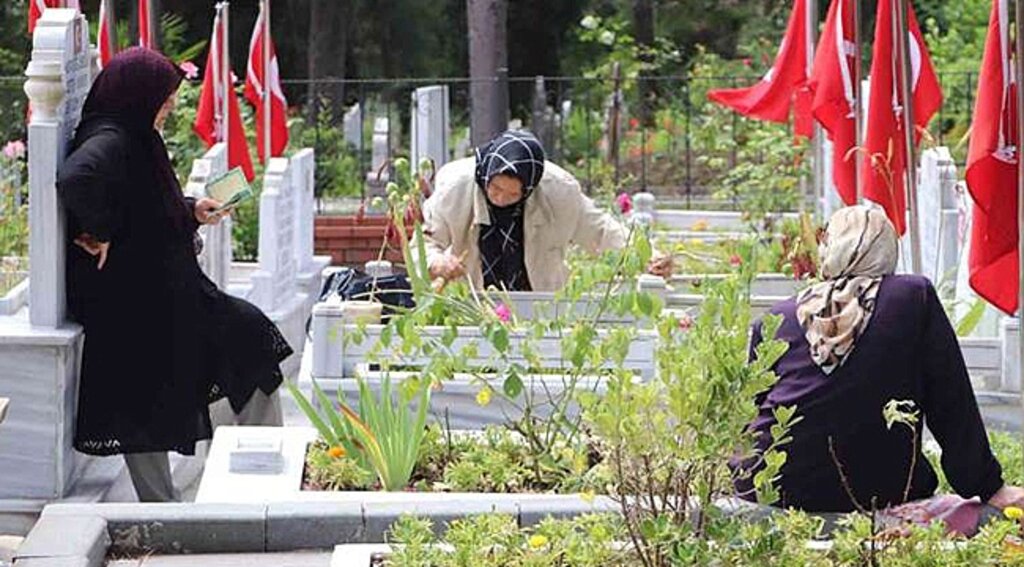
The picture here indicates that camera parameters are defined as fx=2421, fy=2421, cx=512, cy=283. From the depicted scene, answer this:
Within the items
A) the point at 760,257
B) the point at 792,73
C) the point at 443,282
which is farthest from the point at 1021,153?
the point at 792,73

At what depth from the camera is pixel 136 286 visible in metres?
7.96

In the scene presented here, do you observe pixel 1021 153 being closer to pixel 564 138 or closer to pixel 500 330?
pixel 500 330

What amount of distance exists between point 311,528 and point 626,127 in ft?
50.1

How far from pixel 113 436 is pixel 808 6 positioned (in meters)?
6.24

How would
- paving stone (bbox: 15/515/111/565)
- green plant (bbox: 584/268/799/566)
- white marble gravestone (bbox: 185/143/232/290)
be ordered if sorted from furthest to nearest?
white marble gravestone (bbox: 185/143/232/290), paving stone (bbox: 15/515/111/565), green plant (bbox: 584/268/799/566)

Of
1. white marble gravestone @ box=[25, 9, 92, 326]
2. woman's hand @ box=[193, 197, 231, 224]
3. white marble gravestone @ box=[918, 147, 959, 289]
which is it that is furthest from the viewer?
white marble gravestone @ box=[918, 147, 959, 289]

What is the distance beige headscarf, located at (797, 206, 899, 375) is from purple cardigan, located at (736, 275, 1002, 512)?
29mm

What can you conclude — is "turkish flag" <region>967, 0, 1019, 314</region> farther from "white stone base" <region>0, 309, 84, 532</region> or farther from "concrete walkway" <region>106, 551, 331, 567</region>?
"white stone base" <region>0, 309, 84, 532</region>

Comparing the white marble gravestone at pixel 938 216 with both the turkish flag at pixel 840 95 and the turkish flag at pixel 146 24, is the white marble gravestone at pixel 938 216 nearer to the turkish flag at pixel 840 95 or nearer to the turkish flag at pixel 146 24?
the turkish flag at pixel 840 95

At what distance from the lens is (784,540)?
558cm

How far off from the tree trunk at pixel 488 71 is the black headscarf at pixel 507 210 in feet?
22.3

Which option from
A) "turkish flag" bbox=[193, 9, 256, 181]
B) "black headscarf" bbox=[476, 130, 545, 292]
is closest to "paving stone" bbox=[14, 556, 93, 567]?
"black headscarf" bbox=[476, 130, 545, 292]

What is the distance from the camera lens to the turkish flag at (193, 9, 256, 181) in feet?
44.6

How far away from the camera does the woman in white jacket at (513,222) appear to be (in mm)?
9094
